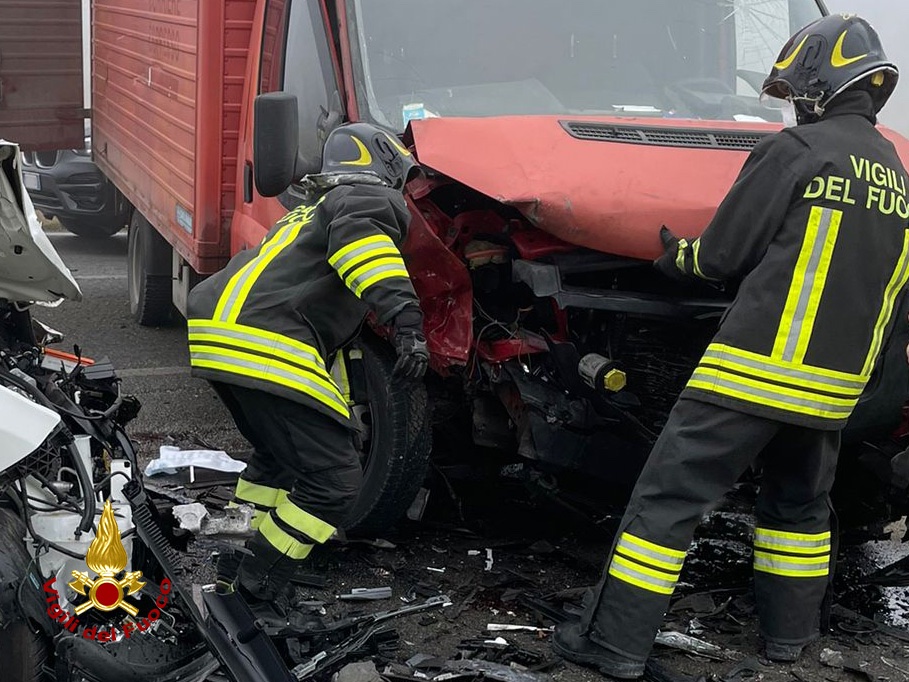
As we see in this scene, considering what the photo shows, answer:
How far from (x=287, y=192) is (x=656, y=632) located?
87.2 inches

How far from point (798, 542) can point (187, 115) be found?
11.9 ft

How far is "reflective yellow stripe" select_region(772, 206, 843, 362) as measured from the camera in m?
3.49

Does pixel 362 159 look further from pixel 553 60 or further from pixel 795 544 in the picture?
pixel 795 544

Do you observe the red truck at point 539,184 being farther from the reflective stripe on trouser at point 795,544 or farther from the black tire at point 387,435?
the reflective stripe on trouser at point 795,544

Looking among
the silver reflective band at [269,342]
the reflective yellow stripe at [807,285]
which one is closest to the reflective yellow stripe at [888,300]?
the reflective yellow stripe at [807,285]

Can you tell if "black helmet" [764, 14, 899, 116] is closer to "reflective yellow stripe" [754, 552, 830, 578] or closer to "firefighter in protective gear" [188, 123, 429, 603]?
"firefighter in protective gear" [188, 123, 429, 603]

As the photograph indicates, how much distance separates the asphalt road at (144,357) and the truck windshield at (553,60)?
7.12ft

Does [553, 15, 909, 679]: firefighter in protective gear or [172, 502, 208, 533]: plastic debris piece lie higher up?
[553, 15, 909, 679]: firefighter in protective gear

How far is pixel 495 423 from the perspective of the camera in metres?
4.46

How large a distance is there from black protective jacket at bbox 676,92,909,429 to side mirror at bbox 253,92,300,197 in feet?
4.70

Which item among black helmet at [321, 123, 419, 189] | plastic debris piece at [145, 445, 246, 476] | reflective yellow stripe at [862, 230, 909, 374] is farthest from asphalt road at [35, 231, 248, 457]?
Result: reflective yellow stripe at [862, 230, 909, 374]

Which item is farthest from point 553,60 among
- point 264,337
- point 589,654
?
point 589,654

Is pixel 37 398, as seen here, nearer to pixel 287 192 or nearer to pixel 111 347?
pixel 287 192

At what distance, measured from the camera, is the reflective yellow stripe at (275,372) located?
3.51 meters
